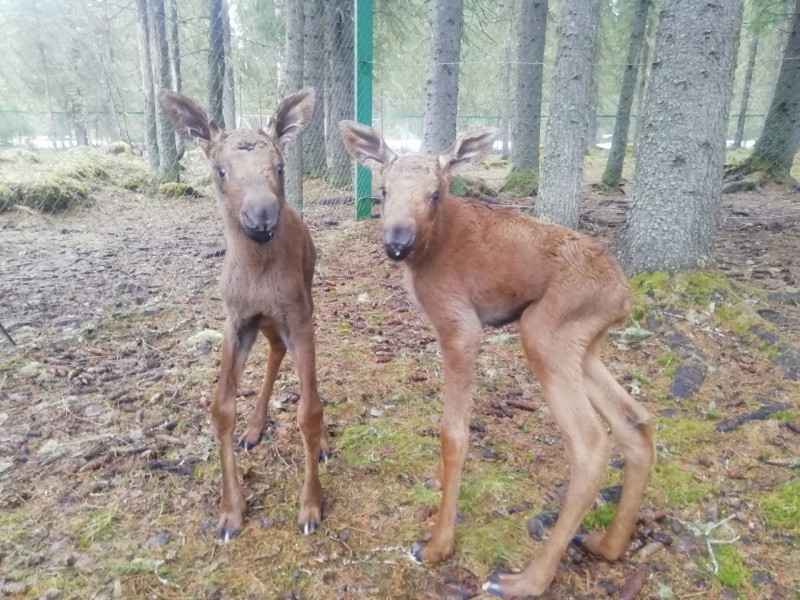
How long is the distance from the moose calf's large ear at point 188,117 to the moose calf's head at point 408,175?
96 centimetres

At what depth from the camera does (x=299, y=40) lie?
304 inches

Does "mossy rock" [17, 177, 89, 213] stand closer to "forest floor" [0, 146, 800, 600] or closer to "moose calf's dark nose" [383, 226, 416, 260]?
"forest floor" [0, 146, 800, 600]

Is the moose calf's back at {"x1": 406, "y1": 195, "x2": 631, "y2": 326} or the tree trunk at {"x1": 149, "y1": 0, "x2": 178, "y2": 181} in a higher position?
the tree trunk at {"x1": 149, "y1": 0, "x2": 178, "y2": 181}

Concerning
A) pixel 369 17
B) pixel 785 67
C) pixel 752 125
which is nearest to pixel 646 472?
pixel 369 17

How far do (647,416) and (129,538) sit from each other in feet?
11.1

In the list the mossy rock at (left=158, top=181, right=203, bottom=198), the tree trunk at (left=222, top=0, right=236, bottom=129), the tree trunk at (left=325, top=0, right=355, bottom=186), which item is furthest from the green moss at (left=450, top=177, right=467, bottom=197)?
the mossy rock at (left=158, top=181, right=203, bottom=198)

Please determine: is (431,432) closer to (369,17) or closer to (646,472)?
(646,472)

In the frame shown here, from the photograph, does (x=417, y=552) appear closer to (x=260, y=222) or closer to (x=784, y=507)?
(x=260, y=222)

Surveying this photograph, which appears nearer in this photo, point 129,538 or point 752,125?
point 129,538

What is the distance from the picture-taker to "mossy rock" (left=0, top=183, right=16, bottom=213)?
1103 centimetres

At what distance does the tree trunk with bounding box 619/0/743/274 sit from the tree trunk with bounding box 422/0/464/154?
464 cm

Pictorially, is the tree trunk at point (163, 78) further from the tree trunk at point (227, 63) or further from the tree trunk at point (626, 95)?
the tree trunk at point (626, 95)

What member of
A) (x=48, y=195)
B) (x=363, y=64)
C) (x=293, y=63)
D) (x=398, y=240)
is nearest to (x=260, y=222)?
(x=398, y=240)

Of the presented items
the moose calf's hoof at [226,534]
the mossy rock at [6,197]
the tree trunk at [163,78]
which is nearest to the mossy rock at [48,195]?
the mossy rock at [6,197]
